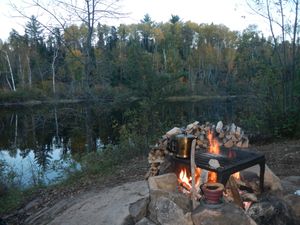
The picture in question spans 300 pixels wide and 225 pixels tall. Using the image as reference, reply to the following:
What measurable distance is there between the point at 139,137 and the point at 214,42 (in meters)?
53.4

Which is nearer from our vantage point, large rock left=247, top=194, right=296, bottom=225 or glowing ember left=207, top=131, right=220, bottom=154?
large rock left=247, top=194, right=296, bottom=225

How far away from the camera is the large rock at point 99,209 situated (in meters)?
4.34

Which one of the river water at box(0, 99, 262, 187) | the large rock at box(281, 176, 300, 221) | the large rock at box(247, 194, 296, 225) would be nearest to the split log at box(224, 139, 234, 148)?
the large rock at box(281, 176, 300, 221)

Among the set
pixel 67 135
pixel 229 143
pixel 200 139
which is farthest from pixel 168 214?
pixel 67 135

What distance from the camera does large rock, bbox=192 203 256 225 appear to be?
2762 millimetres

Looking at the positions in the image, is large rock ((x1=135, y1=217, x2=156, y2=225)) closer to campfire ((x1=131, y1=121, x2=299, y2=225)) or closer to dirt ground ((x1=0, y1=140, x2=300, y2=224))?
campfire ((x1=131, y1=121, x2=299, y2=225))

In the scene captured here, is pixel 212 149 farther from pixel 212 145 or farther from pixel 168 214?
pixel 168 214

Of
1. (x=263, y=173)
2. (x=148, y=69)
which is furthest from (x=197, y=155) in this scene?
(x=148, y=69)

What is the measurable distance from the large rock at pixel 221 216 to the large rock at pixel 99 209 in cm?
142

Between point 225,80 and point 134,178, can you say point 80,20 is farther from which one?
point 225,80

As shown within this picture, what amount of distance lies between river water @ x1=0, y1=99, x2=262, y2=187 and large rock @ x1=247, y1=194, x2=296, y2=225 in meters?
5.48

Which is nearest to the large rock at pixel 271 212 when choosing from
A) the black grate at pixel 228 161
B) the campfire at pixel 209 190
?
the campfire at pixel 209 190

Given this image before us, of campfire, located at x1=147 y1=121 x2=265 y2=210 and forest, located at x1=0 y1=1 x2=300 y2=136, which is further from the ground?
forest, located at x1=0 y1=1 x2=300 y2=136

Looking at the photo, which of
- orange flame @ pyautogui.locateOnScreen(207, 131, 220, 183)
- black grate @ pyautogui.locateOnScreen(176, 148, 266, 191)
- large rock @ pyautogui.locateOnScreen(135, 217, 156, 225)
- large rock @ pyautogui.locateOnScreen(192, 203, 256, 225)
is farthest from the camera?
orange flame @ pyautogui.locateOnScreen(207, 131, 220, 183)
